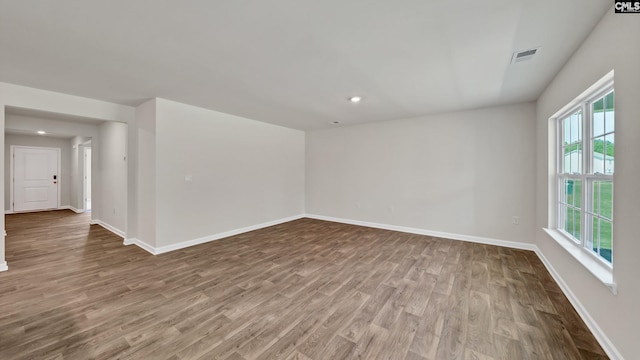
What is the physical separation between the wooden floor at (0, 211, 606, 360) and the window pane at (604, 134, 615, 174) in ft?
4.26

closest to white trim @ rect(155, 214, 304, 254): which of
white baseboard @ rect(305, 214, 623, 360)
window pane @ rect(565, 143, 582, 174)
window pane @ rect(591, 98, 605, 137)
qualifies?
white baseboard @ rect(305, 214, 623, 360)

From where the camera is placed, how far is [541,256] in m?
3.42

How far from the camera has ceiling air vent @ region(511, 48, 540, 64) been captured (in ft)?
7.19

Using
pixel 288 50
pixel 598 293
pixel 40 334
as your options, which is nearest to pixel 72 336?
pixel 40 334

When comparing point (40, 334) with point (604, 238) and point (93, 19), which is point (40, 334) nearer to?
point (93, 19)

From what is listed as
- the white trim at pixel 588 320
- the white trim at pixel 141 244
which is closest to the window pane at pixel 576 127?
the white trim at pixel 588 320

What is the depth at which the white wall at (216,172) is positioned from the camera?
376cm

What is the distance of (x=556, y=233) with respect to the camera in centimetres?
296

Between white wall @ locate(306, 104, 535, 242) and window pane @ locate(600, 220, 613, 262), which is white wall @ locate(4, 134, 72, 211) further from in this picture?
window pane @ locate(600, 220, 613, 262)

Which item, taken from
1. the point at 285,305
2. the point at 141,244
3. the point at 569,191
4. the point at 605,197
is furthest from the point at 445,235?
the point at 141,244

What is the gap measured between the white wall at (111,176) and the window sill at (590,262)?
6.24 metres

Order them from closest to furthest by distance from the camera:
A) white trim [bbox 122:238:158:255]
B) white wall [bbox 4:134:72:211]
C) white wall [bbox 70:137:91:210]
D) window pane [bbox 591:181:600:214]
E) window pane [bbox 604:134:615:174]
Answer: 1. window pane [bbox 604:134:615:174]
2. window pane [bbox 591:181:600:214]
3. white trim [bbox 122:238:158:255]
4. white wall [bbox 4:134:72:211]
5. white wall [bbox 70:137:91:210]

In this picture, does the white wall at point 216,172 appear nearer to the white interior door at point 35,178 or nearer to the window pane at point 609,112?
the window pane at point 609,112

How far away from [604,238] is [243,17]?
3.44 metres
